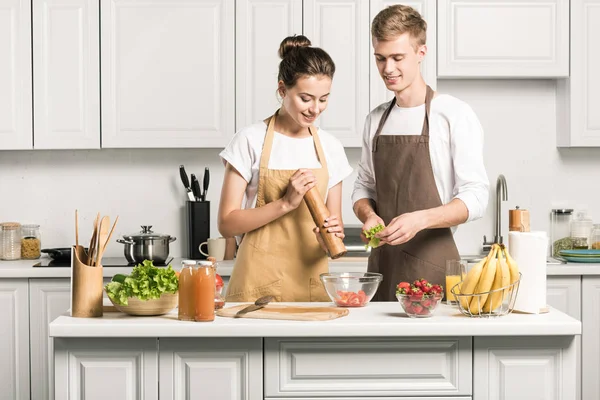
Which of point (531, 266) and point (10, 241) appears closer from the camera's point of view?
point (531, 266)

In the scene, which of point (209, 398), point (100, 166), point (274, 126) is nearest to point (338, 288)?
point (209, 398)

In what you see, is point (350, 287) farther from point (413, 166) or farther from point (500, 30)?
point (500, 30)

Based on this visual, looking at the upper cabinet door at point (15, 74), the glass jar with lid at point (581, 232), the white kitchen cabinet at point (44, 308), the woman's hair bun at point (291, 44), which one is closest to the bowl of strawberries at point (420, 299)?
the woman's hair bun at point (291, 44)

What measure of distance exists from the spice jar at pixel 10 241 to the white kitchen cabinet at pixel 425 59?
6.60 ft

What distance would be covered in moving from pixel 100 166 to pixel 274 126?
1957 millimetres

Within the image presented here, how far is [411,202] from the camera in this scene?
3053 millimetres

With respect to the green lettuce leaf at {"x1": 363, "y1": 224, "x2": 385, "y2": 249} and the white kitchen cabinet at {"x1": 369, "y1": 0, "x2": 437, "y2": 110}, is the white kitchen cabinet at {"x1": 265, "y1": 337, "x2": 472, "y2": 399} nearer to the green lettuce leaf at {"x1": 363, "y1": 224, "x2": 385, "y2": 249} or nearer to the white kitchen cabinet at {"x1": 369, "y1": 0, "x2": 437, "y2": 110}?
the green lettuce leaf at {"x1": 363, "y1": 224, "x2": 385, "y2": 249}

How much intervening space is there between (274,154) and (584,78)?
7.12 feet

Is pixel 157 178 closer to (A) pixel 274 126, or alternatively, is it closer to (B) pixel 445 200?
(A) pixel 274 126

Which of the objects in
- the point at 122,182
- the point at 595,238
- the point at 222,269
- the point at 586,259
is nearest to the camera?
the point at 222,269

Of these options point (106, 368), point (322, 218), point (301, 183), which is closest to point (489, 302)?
point (322, 218)

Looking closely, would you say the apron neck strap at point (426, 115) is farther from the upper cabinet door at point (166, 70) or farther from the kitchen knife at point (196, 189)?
the kitchen knife at point (196, 189)

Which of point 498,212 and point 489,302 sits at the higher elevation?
point 498,212

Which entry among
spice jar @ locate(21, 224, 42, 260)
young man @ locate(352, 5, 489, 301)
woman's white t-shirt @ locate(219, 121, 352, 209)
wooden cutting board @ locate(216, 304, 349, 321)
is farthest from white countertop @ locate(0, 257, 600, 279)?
wooden cutting board @ locate(216, 304, 349, 321)
